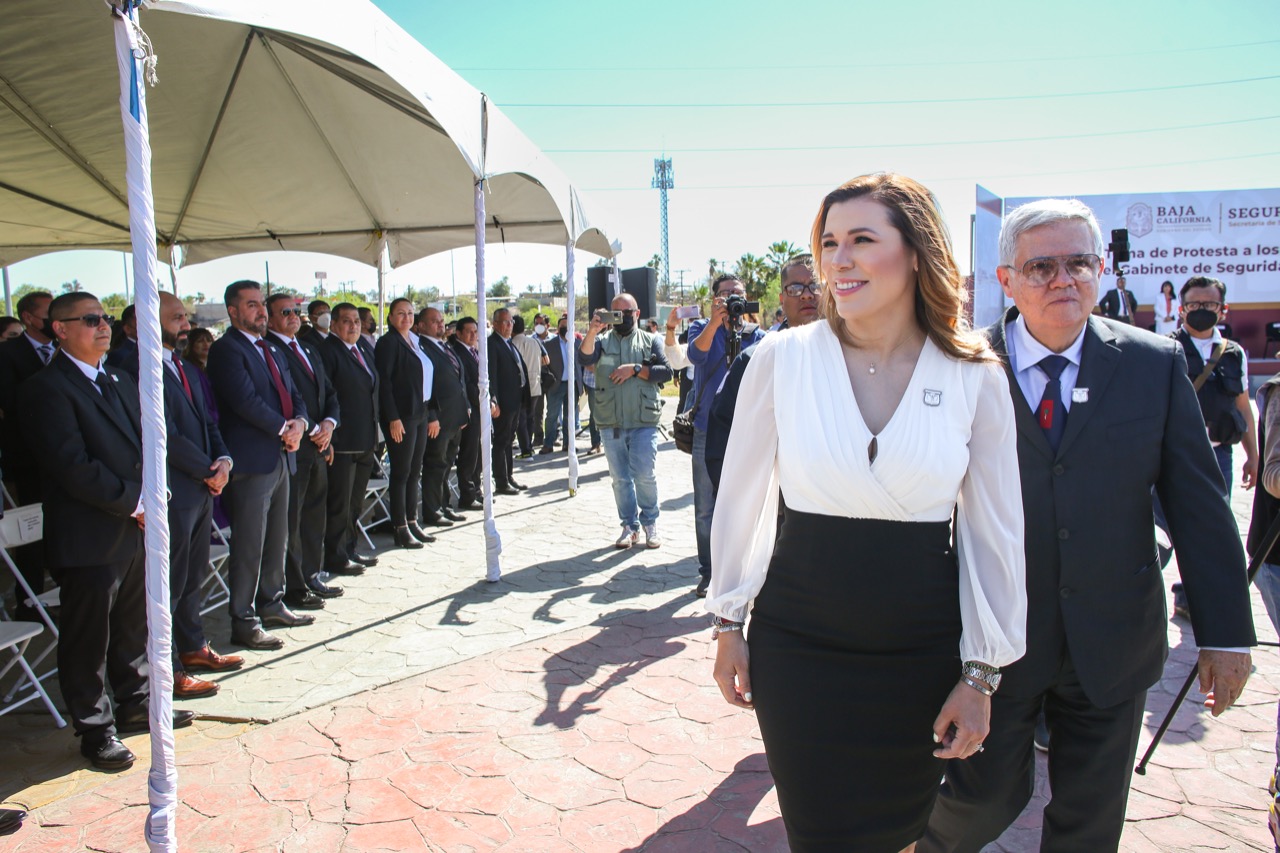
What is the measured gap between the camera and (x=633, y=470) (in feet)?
22.3

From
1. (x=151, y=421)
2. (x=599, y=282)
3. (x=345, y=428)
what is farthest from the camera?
(x=599, y=282)

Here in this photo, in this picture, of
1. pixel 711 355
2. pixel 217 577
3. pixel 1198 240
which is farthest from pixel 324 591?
pixel 1198 240

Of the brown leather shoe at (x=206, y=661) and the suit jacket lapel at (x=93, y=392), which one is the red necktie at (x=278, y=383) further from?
the brown leather shoe at (x=206, y=661)

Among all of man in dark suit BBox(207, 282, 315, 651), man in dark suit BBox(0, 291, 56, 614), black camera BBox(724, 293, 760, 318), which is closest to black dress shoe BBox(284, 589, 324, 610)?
man in dark suit BBox(207, 282, 315, 651)

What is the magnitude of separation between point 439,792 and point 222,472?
220cm

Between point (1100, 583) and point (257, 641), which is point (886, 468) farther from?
point (257, 641)

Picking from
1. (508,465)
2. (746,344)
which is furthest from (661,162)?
(746,344)

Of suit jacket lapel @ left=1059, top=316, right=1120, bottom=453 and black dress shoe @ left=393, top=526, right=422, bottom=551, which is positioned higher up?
suit jacket lapel @ left=1059, top=316, right=1120, bottom=453

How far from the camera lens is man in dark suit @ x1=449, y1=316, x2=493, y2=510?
347 inches

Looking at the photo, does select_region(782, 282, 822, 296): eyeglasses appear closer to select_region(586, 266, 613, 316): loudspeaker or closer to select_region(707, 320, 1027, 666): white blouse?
select_region(707, 320, 1027, 666): white blouse

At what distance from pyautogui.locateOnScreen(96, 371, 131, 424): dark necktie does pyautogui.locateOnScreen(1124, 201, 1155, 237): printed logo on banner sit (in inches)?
865

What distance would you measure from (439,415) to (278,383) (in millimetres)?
2814

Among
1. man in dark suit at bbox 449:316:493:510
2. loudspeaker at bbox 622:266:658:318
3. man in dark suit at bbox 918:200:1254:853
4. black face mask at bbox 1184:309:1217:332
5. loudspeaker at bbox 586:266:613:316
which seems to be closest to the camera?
man in dark suit at bbox 918:200:1254:853

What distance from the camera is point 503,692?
13.6 feet
